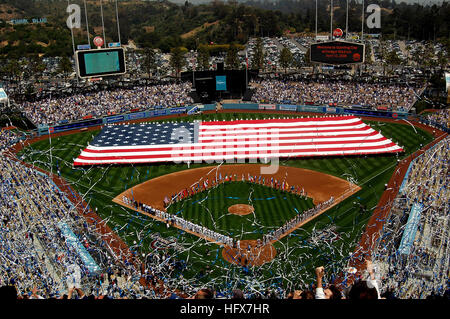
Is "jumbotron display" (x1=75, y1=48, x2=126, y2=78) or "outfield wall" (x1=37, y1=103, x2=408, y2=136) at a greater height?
"jumbotron display" (x1=75, y1=48, x2=126, y2=78)

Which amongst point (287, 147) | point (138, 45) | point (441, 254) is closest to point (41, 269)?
point (441, 254)

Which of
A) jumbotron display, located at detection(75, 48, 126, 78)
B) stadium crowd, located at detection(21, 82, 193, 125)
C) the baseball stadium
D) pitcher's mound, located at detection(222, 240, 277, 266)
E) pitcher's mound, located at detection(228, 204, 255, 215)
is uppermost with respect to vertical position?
jumbotron display, located at detection(75, 48, 126, 78)

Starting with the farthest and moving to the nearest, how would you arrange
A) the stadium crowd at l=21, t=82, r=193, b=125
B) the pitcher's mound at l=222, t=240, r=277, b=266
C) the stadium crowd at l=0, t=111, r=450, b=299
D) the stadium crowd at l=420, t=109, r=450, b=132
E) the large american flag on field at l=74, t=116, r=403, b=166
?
the stadium crowd at l=21, t=82, r=193, b=125, the stadium crowd at l=420, t=109, r=450, b=132, the large american flag on field at l=74, t=116, r=403, b=166, the pitcher's mound at l=222, t=240, r=277, b=266, the stadium crowd at l=0, t=111, r=450, b=299

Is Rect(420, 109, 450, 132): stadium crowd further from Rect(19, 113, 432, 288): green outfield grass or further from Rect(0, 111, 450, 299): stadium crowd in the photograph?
Rect(0, 111, 450, 299): stadium crowd

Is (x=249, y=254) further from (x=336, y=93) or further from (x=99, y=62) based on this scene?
(x=336, y=93)

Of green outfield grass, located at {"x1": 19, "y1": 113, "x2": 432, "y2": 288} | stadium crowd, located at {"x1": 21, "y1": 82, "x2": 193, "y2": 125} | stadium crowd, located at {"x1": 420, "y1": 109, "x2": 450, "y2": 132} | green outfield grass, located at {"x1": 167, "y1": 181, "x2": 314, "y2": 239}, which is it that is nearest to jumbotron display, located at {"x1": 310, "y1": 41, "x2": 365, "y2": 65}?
green outfield grass, located at {"x1": 19, "y1": 113, "x2": 432, "y2": 288}

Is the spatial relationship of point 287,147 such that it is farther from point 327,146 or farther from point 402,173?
point 402,173
